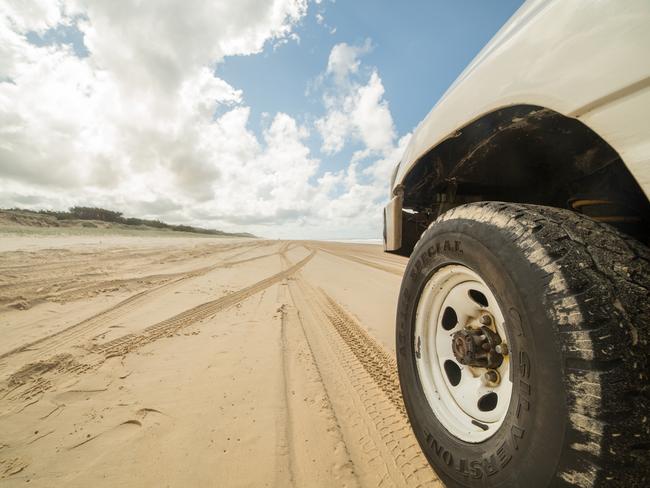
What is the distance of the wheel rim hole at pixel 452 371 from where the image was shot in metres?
1.50

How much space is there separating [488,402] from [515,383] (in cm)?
43

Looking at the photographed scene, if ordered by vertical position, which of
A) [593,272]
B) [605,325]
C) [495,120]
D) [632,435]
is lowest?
[632,435]

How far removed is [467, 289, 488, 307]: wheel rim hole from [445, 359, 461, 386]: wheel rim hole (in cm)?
35

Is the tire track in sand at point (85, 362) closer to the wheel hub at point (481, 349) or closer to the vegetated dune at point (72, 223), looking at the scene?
the wheel hub at point (481, 349)

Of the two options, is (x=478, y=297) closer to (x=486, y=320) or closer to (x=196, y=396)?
(x=486, y=320)

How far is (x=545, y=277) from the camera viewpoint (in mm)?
893

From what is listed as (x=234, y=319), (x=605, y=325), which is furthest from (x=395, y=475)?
(x=234, y=319)

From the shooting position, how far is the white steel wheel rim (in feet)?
4.02

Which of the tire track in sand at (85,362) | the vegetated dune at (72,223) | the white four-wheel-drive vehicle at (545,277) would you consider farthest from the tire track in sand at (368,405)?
the vegetated dune at (72,223)

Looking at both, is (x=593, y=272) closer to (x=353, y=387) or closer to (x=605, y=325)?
(x=605, y=325)

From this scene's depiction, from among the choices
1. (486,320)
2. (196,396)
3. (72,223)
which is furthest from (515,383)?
(72,223)

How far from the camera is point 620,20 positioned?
0.77 meters

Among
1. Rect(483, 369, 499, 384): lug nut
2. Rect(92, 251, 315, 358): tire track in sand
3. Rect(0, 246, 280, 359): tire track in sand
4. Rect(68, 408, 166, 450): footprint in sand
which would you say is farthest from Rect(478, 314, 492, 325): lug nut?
Rect(0, 246, 280, 359): tire track in sand

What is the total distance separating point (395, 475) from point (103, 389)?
6.94 ft
